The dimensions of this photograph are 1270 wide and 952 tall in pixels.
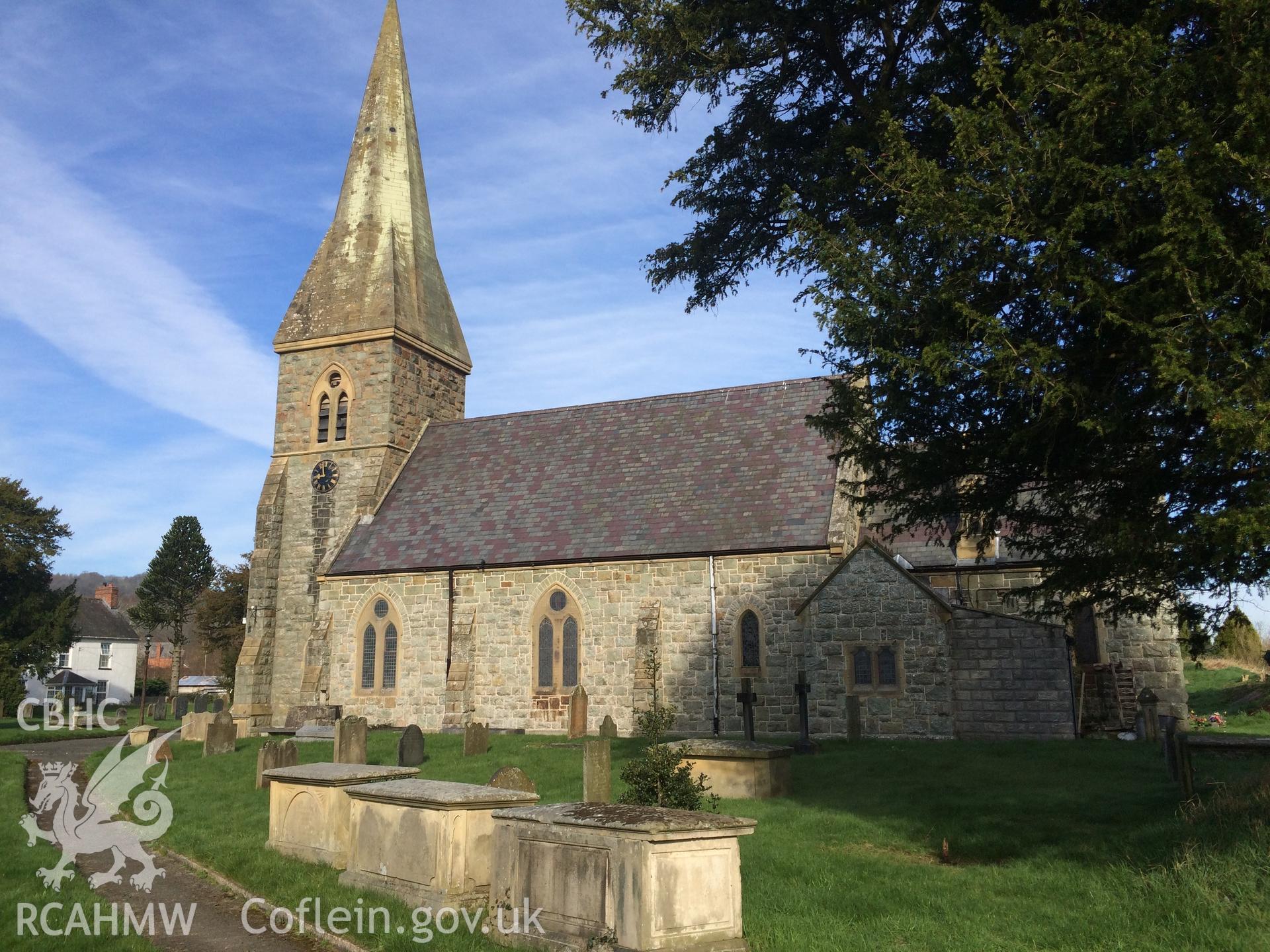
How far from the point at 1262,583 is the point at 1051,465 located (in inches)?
81.3

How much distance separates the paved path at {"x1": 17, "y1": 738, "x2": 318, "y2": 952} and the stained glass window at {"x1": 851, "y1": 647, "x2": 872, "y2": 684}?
13.6 meters

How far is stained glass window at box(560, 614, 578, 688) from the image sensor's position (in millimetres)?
23453

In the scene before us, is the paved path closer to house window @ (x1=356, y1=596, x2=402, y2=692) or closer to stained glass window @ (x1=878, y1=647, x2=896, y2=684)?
stained glass window @ (x1=878, y1=647, x2=896, y2=684)

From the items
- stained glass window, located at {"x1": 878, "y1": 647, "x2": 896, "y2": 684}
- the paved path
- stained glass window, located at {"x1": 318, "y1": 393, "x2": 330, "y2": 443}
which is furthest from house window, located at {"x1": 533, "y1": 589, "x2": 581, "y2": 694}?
the paved path

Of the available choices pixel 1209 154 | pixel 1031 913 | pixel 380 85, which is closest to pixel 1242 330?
pixel 1209 154

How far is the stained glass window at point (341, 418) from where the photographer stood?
30531 mm

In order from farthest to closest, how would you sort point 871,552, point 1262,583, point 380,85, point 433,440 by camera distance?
1. point 380,85
2. point 433,440
3. point 871,552
4. point 1262,583

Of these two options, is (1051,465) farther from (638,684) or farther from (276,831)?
(638,684)

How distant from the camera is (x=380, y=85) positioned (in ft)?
113

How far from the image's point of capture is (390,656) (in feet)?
84.0

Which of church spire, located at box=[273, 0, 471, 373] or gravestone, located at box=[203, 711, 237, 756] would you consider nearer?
gravestone, located at box=[203, 711, 237, 756]

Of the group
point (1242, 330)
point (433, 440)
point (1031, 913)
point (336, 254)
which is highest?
point (336, 254)

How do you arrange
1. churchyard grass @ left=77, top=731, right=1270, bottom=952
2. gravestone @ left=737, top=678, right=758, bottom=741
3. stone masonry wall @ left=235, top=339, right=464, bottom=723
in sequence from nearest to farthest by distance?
churchyard grass @ left=77, top=731, right=1270, bottom=952, gravestone @ left=737, top=678, right=758, bottom=741, stone masonry wall @ left=235, top=339, right=464, bottom=723

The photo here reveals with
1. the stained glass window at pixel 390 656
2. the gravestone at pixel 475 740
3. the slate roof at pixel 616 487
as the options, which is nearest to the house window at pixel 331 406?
the slate roof at pixel 616 487
